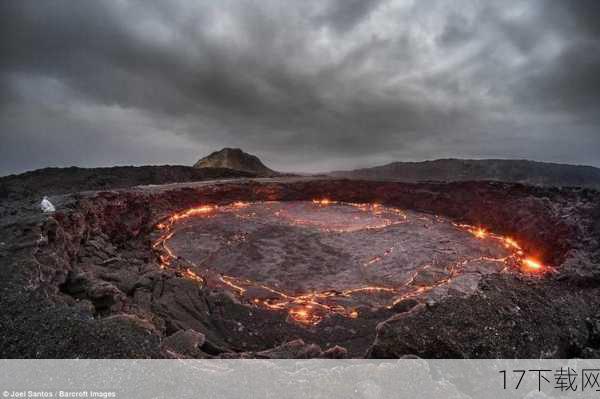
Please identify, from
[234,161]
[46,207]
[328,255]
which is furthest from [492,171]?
[46,207]

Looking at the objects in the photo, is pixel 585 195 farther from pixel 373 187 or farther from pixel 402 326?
pixel 402 326

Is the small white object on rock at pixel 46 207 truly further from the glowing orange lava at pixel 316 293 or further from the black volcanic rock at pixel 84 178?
the black volcanic rock at pixel 84 178

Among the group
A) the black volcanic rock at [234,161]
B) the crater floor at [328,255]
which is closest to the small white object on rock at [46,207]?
the crater floor at [328,255]

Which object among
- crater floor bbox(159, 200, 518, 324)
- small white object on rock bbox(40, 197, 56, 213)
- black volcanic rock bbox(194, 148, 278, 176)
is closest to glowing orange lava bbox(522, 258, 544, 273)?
crater floor bbox(159, 200, 518, 324)

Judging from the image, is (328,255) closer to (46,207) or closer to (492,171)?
(46,207)

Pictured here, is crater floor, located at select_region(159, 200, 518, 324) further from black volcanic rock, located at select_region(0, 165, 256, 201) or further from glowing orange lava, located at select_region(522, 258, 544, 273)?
black volcanic rock, located at select_region(0, 165, 256, 201)

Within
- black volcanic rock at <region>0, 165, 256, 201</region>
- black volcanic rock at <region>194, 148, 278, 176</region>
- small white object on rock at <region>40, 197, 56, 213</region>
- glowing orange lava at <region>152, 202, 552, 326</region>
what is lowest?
glowing orange lava at <region>152, 202, 552, 326</region>

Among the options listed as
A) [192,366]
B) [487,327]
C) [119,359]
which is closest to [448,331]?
[487,327]
